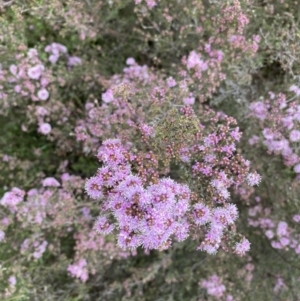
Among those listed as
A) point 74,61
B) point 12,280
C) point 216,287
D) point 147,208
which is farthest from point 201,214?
point 74,61

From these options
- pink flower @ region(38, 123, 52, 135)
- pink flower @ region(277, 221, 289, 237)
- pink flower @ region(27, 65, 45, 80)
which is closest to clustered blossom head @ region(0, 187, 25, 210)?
Answer: pink flower @ region(38, 123, 52, 135)

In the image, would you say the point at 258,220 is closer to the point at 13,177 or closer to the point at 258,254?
the point at 258,254

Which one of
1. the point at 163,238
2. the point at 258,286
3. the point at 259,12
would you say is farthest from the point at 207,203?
the point at 259,12

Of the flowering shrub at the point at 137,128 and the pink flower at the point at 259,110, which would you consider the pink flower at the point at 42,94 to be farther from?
the pink flower at the point at 259,110

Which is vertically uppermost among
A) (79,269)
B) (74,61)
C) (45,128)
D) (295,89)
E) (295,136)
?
(295,89)

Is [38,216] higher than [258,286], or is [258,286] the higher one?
[38,216]

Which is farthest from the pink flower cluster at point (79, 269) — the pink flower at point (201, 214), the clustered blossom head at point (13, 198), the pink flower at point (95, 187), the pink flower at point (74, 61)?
the pink flower at point (74, 61)

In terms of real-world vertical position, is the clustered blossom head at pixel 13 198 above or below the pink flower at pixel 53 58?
below

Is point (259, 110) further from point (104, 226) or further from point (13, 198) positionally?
point (13, 198)
